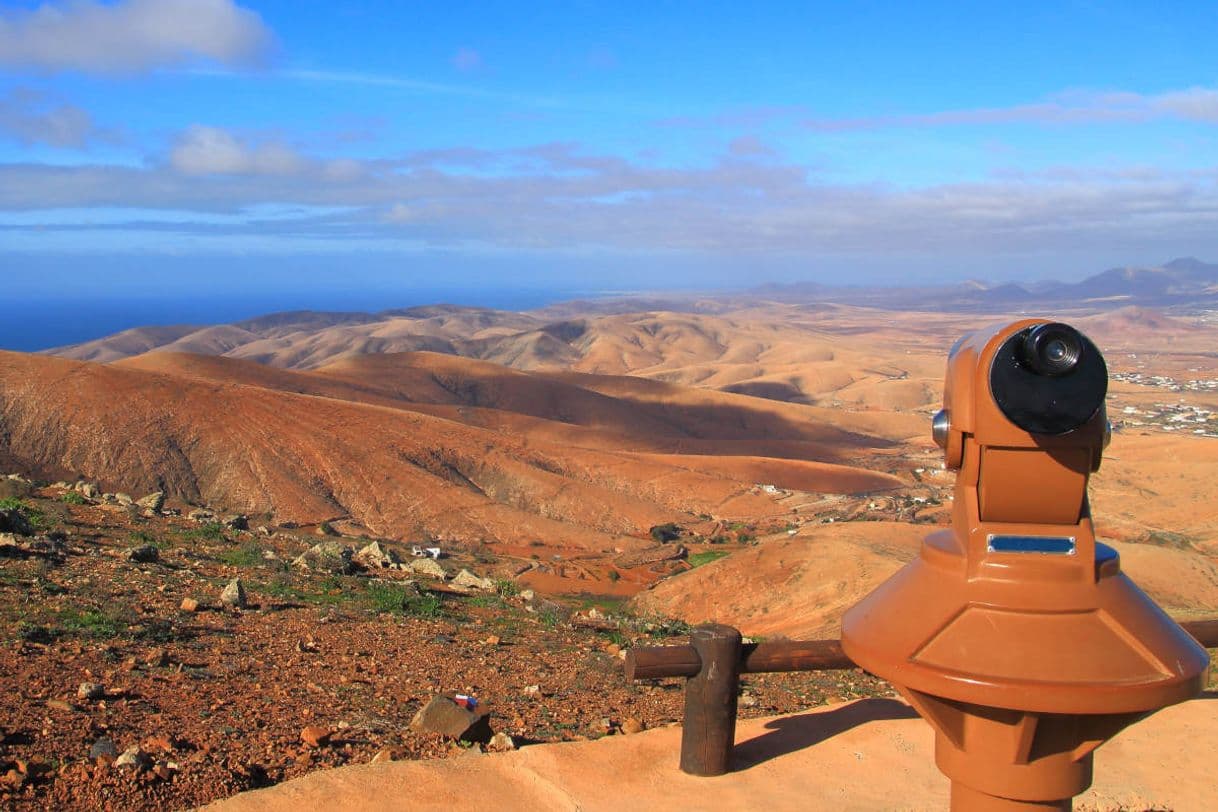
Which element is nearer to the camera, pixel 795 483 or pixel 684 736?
pixel 684 736

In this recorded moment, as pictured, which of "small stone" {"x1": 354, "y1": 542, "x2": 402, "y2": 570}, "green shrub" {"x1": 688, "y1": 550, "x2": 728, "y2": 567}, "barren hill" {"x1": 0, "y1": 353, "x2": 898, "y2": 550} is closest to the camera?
"small stone" {"x1": 354, "y1": 542, "x2": 402, "y2": 570}

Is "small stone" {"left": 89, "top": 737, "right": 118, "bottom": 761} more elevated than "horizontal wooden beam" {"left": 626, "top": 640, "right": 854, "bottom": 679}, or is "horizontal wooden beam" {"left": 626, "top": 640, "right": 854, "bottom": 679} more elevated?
"horizontal wooden beam" {"left": 626, "top": 640, "right": 854, "bottom": 679}

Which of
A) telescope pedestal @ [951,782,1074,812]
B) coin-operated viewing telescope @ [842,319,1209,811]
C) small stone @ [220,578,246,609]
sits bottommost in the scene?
small stone @ [220,578,246,609]

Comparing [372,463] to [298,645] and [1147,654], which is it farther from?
[1147,654]

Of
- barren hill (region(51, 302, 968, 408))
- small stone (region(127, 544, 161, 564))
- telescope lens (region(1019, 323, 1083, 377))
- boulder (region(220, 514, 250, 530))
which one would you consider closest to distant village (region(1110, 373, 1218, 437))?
barren hill (region(51, 302, 968, 408))

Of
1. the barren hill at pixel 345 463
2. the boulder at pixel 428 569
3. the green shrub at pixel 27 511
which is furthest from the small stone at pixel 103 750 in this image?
the barren hill at pixel 345 463

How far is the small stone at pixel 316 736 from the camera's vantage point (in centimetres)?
581

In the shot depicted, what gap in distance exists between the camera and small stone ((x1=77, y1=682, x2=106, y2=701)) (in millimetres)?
6180

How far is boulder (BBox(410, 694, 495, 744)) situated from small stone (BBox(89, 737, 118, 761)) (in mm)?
1717

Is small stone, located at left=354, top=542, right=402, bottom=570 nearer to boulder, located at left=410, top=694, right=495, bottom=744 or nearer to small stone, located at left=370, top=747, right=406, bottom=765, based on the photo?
boulder, located at left=410, top=694, right=495, bottom=744

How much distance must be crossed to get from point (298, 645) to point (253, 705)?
1.82 m

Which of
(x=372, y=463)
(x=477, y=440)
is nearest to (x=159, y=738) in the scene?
(x=372, y=463)

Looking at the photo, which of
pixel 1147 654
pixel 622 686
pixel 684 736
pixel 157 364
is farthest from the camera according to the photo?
pixel 157 364

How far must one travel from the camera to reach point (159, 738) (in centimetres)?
550
